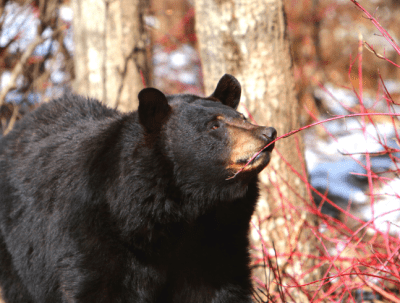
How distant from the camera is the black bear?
2.26 m

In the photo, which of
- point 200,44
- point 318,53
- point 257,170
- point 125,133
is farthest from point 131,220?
point 318,53

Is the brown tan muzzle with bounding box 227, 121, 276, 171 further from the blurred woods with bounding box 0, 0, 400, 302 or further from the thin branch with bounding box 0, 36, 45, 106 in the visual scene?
the thin branch with bounding box 0, 36, 45, 106

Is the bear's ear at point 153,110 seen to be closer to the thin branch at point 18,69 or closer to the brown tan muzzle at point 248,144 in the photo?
the brown tan muzzle at point 248,144

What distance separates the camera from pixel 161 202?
2.27 m

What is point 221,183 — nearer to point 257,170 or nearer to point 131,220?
point 257,170

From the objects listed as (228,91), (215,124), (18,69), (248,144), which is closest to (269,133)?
(248,144)

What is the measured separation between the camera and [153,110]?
2359 millimetres

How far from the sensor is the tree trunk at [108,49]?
466 centimetres

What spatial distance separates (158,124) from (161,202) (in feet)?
1.37

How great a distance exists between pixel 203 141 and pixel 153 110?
0.34 metres

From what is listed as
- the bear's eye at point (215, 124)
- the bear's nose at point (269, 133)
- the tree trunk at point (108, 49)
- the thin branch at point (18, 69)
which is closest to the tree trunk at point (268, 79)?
the tree trunk at point (108, 49)

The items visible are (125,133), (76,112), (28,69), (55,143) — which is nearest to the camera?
(125,133)

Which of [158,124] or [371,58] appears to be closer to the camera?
[158,124]

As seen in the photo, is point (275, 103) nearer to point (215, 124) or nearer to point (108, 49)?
point (215, 124)
